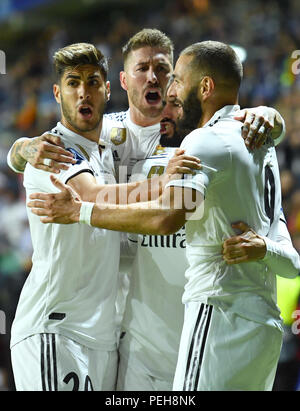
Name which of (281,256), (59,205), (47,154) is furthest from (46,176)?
(281,256)

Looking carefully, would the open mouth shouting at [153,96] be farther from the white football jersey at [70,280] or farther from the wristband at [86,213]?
the wristband at [86,213]

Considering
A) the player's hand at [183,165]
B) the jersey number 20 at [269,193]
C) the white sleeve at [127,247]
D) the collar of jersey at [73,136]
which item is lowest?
the white sleeve at [127,247]

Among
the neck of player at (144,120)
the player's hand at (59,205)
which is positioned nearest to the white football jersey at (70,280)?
the player's hand at (59,205)

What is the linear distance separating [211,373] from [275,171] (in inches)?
41.8

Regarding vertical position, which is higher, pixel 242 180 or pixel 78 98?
pixel 78 98

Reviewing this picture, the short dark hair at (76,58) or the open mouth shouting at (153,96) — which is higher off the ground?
the short dark hair at (76,58)

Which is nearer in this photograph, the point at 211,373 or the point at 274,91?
the point at 211,373

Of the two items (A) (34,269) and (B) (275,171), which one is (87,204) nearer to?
(A) (34,269)

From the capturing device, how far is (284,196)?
7109mm

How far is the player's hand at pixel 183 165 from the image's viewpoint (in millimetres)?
2986

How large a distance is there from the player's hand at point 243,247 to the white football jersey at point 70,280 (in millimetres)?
770

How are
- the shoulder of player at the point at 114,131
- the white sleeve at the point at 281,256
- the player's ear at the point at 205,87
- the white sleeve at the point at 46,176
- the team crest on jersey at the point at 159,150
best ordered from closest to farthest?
the white sleeve at the point at 281,256 → the player's ear at the point at 205,87 → the white sleeve at the point at 46,176 → the team crest on jersey at the point at 159,150 → the shoulder of player at the point at 114,131

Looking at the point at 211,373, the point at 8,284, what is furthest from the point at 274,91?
the point at 211,373

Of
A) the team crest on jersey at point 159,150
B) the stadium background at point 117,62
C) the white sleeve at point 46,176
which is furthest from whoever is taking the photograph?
the stadium background at point 117,62
